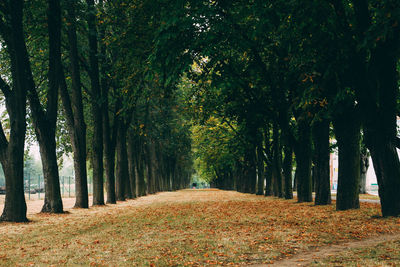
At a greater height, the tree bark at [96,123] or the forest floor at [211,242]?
the tree bark at [96,123]

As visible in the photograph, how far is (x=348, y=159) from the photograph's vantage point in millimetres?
15414

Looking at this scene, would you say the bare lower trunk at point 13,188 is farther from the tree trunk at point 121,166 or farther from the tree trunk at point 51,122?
the tree trunk at point 121,166

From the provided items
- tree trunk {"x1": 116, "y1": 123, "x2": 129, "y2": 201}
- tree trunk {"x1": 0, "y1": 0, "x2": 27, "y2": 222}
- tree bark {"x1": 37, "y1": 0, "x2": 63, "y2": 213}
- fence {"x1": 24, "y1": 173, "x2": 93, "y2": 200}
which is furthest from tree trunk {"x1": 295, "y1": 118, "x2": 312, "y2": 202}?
fence {"x1": 24, "y1": 173, "x2": 93, "y2": 200}

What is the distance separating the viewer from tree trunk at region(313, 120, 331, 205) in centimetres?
1912

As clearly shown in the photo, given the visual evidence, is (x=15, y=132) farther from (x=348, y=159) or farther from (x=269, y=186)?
(x=269, y=186)

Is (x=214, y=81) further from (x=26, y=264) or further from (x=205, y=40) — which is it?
(x=26, y=264)

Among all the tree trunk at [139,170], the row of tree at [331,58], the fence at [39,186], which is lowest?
the fence at [39,186]

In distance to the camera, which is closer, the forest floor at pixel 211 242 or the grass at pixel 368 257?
the grass at pixel 368 257

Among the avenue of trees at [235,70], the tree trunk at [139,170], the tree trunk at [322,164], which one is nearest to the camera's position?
the avenue of trees at [235,70]

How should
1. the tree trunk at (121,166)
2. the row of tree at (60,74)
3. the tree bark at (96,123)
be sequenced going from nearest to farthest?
the row of tree at (60,74) < the tree bark at (96,123) < the tree trunk at (121,166)

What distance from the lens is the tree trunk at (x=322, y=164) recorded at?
19.1 metres

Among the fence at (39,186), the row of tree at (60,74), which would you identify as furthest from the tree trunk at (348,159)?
the fence at (39,186)

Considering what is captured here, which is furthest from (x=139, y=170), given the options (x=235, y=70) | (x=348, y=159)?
(x=348, y=159)

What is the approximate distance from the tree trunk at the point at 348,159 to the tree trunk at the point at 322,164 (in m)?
3.24
